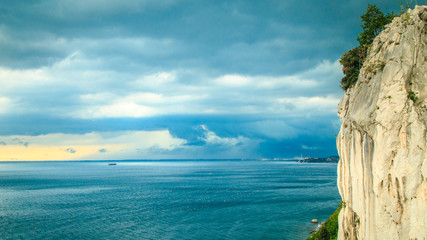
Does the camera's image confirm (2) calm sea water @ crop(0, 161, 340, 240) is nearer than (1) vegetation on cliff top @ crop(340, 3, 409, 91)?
No

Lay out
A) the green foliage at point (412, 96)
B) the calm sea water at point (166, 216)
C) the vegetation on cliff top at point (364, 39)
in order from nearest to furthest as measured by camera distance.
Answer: the green foliage at point (412, 96) → the vegetation on cliff top at point (364, 39) → the calm sea water at point (166, 216)

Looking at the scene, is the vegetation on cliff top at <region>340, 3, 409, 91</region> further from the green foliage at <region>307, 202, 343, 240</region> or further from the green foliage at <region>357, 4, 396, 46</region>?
the green foliage at <region>307, 202, 343, 240</region>

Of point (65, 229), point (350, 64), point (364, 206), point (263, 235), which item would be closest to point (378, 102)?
point (364, 206)

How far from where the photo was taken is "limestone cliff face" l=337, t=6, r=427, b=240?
21312mm

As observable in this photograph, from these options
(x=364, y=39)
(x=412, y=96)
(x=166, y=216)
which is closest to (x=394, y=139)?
(x=412, y=96)

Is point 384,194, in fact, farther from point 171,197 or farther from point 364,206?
point 171,197

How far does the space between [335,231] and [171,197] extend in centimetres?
7684

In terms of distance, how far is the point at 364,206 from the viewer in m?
25.6

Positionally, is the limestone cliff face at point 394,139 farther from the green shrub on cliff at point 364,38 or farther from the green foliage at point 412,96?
the green shrub on cliff at point 364,38

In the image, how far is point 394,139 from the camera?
22516mm

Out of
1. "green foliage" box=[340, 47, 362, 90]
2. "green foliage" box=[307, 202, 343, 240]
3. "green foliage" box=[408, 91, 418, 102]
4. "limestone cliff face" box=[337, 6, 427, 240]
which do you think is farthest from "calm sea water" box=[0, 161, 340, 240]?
"green foliage" box=[408, 91, 418, 102]

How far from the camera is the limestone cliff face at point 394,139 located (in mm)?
21312

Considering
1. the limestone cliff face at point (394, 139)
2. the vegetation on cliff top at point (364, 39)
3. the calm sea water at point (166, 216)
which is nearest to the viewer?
the limestone cliff face at point (394, 139)

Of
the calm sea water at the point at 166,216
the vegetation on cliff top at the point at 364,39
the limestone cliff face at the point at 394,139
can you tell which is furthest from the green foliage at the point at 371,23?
the calm sea water at the point at 166,216
